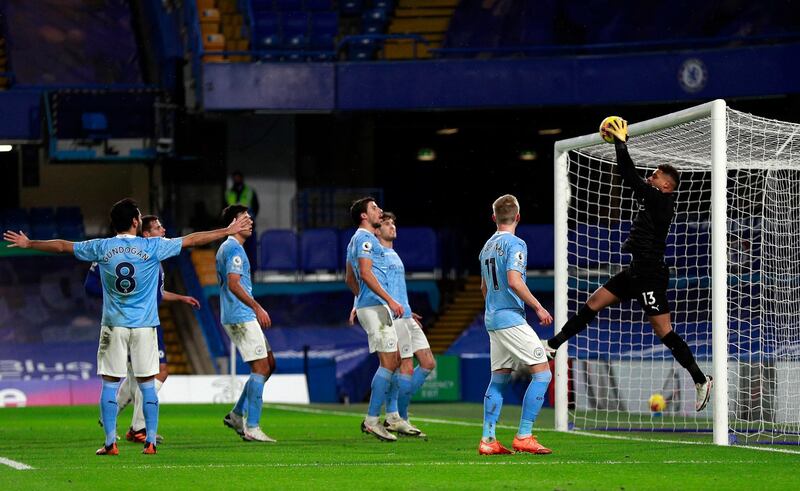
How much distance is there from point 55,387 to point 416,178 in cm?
1302

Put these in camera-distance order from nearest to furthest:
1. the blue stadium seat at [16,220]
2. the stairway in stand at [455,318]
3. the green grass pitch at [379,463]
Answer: the green grass pitch at [379,463]
the stairway in stand at [455,318]
the blue stadium seat at [16,220]

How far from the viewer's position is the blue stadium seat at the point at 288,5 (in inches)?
1176

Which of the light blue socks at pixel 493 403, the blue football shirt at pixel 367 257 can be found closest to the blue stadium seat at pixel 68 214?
the blue football shirt at pixel 367 257

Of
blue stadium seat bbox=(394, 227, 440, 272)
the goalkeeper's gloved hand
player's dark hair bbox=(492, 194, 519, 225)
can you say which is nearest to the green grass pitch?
player's dark hair bbox=(492, 194, 519, 225)

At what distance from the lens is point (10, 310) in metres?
28.7

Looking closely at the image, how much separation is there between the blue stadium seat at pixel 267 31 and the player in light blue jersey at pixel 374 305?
671 inches

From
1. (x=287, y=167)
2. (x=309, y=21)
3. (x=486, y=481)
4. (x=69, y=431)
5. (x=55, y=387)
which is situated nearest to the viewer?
(x=486, y=481)

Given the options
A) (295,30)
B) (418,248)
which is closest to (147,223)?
(418,248)

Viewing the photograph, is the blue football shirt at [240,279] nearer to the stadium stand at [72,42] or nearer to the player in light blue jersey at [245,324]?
the player in light blue jersey at [245,324]

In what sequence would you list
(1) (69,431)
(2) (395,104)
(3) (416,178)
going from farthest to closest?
(3) (416,178) → (2) (395,104) → (1) (69,431)

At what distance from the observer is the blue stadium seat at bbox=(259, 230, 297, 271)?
28844 millimetres

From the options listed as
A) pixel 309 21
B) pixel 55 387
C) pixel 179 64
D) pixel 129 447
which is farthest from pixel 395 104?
pixel 129 447

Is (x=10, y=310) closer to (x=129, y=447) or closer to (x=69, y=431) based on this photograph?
(x=69, y=431)

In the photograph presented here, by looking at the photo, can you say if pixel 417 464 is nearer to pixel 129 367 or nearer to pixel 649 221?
pixel 649 221
